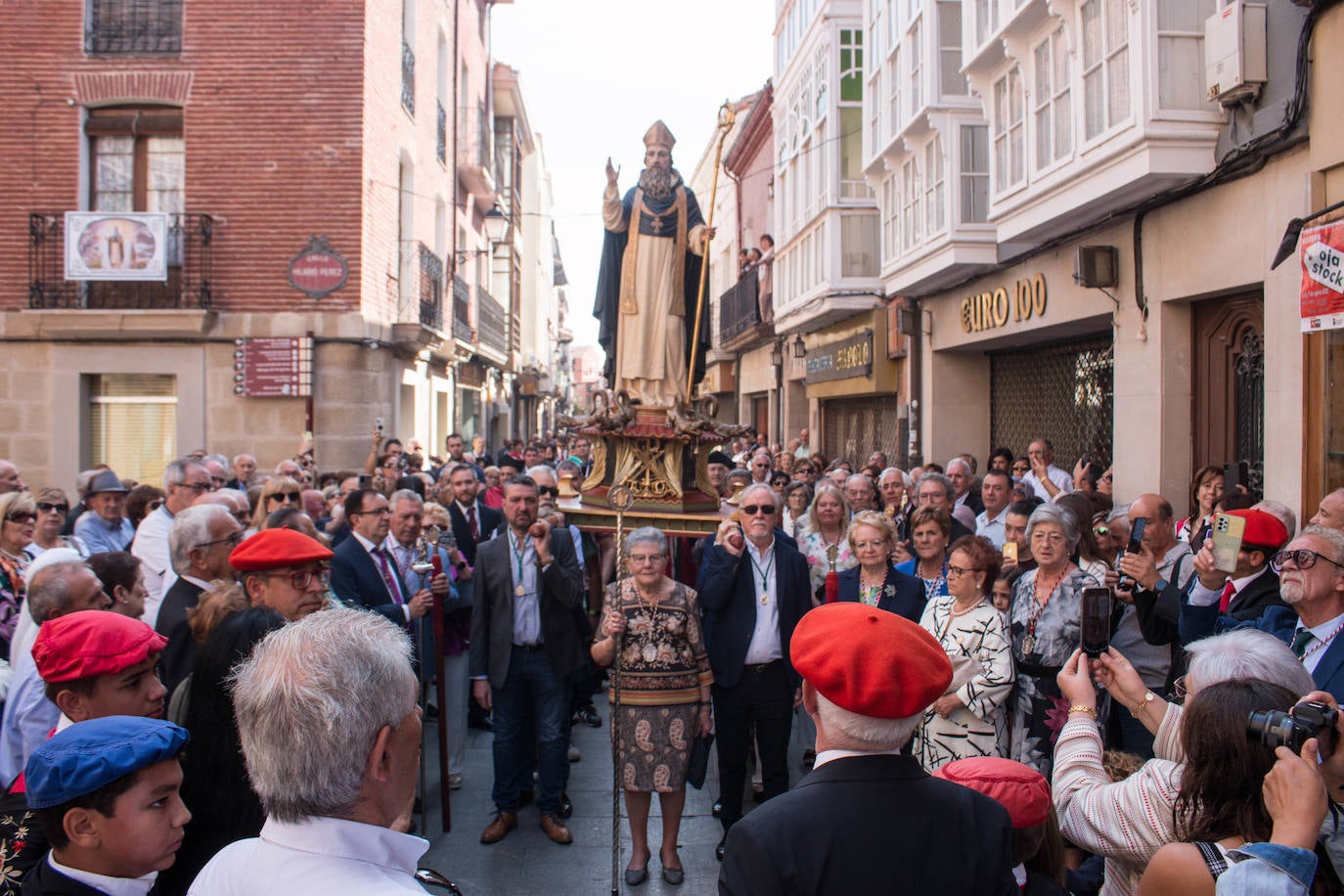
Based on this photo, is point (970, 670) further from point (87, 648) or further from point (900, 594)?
point (87, 648)

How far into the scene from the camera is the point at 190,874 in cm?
282

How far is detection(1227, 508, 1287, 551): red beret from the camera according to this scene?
165 inches

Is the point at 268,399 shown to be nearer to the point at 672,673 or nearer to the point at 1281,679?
the point at 672,673

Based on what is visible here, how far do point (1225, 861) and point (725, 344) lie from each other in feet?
95.3

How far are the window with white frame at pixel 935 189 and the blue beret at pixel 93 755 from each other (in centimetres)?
1221

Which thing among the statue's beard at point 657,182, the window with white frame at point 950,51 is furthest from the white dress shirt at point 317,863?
the window with white frame at point 950,51

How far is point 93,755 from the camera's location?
2.12 meters

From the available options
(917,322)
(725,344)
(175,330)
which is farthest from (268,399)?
(725,344)

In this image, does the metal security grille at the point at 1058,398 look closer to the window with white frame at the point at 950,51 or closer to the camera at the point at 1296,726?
the window with white frame at the point at 950,51

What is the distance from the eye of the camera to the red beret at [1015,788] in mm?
2422

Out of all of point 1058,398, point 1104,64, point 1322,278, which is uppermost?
point 1104,64

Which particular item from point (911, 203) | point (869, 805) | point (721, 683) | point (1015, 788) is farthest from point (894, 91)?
point (869, 805)

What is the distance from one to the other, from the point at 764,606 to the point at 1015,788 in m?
2.90

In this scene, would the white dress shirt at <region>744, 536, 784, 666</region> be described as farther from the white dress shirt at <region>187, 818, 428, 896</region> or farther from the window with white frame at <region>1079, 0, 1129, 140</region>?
the window with white frame at <region>1079, 0, 1129, 140</region>
